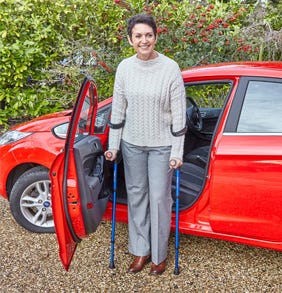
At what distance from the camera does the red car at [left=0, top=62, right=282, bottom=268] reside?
2.48 meters

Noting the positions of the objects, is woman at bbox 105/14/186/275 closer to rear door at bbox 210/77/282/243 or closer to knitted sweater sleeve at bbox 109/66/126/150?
knitted sweater sleeve at bbox 109/66/126/150

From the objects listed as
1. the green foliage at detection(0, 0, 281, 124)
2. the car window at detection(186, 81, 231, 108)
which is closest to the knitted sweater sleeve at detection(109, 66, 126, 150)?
the car window at detection(186, 81, 231, 108)

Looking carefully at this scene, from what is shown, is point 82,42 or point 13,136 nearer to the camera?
point 13,136

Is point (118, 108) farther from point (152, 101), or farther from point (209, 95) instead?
point (209, 95)

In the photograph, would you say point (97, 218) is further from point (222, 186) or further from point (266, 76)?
point (266, 76)

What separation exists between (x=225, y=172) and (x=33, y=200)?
67.7 inches

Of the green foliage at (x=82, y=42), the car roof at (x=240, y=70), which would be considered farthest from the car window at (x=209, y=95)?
the car roof at (x=240, y=70)

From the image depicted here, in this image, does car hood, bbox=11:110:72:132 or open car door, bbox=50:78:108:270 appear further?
car hood, bbox=11:110:72:132

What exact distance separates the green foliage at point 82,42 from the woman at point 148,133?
2.96 m

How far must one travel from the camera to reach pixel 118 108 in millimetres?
2607

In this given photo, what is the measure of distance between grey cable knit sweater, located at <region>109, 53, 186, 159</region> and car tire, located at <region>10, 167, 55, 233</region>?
1.09 metres

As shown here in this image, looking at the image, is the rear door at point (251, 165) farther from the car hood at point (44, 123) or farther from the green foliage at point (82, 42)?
the green foliage at point (82, 42)

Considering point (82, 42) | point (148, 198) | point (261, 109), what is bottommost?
point (148, 198)

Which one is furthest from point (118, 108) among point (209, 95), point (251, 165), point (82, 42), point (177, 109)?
point (82, 42)
